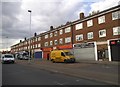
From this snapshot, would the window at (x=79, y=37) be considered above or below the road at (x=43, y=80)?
above

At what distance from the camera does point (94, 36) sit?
143 feet

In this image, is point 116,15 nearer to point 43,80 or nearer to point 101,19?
point 101,19

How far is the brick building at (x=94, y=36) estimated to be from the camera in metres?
38.0

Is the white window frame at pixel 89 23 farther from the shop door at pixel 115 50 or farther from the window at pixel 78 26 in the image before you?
the shop door at pixel 115 50

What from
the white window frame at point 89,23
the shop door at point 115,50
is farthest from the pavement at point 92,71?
the white window frame at point 89,23

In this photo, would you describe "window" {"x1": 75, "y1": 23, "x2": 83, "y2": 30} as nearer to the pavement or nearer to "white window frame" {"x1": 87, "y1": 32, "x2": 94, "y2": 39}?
"white window frame" {"x1": 87, "y1": 32, "x2": 94, "y2": 39}

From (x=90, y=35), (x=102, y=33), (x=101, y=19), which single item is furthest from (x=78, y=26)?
(x=102, y=33)

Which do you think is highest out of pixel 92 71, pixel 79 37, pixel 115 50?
pixel 79 37

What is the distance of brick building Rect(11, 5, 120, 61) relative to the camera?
3803 centimetres

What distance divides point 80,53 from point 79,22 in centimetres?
705

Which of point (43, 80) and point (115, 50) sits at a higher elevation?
point (115, 50)

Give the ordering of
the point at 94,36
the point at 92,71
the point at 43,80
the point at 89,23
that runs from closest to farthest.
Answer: the point at 43,80
the point at 92,71
the point at 94,36
the point at 89,23

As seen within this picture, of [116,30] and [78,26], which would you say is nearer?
[116,30]

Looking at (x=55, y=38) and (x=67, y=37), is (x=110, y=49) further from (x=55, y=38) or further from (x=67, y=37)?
(x=55, y=38)
